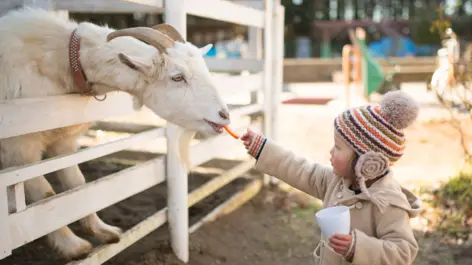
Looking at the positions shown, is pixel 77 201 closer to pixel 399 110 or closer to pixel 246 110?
pixel 399 110

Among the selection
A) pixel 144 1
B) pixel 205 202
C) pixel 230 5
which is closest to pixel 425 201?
pixel 205 202

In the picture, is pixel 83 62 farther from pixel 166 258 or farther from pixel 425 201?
pixel 425 201

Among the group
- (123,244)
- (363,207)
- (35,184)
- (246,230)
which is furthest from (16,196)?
(246,230)

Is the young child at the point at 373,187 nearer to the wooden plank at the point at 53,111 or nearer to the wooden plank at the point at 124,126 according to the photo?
the wooden plank at the point at 53,111

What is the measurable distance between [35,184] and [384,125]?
176cm

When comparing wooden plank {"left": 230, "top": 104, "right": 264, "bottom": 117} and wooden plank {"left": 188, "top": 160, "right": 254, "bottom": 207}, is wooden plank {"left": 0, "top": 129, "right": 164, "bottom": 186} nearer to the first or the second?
wooden plank {"left": 188, "top": 160, "right": 254, "bottom": 207}

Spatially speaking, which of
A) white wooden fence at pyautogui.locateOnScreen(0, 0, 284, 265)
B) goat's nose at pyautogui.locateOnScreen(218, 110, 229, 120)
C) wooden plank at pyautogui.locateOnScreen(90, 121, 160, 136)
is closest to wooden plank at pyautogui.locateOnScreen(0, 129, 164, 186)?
white wooden fence at pyautogui.locateOnScreen(0, 0, 284, 265)

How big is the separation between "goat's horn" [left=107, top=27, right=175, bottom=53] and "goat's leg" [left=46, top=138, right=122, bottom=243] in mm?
750

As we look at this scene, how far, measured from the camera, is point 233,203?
470cm

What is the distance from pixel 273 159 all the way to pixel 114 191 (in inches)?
39.7

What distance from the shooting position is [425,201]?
4734mm

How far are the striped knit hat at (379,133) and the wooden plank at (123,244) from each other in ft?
4.77

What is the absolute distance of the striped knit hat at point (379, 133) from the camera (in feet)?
6.56

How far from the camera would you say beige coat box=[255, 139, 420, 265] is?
195 centimetres
